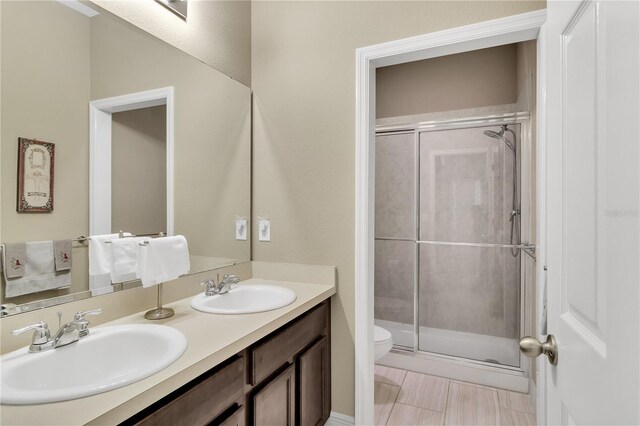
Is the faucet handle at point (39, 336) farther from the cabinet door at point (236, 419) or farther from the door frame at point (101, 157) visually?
the cabinet door at point (236, 419)

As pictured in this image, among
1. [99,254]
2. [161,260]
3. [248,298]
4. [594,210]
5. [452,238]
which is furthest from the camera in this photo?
[452,238]

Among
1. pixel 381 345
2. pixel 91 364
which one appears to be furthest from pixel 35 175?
pixel 381 345

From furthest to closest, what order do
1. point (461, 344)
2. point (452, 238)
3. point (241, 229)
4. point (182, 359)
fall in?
point (452, 238)
point (461, 344)
point (241, 229)
point (182, 359)

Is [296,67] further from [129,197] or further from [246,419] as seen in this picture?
[246,419]

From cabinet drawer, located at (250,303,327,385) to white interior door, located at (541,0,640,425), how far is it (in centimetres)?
93

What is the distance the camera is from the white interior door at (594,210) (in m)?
0.47

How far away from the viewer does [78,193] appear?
4.00 feet

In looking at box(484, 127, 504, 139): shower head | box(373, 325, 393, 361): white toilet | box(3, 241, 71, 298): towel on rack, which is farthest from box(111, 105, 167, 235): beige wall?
box(484, 127, 504, 139): shower head

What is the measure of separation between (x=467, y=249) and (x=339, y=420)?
6.02ft

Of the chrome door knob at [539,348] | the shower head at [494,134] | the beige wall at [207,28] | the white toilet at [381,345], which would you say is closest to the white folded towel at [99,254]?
the beige wall at [207,28]

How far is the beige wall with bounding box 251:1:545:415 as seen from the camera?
1863 millimetres

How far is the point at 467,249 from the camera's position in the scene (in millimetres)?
3012

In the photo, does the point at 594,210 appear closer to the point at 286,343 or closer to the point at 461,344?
the point at 286,343

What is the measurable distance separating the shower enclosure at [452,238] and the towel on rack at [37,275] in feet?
8.46
